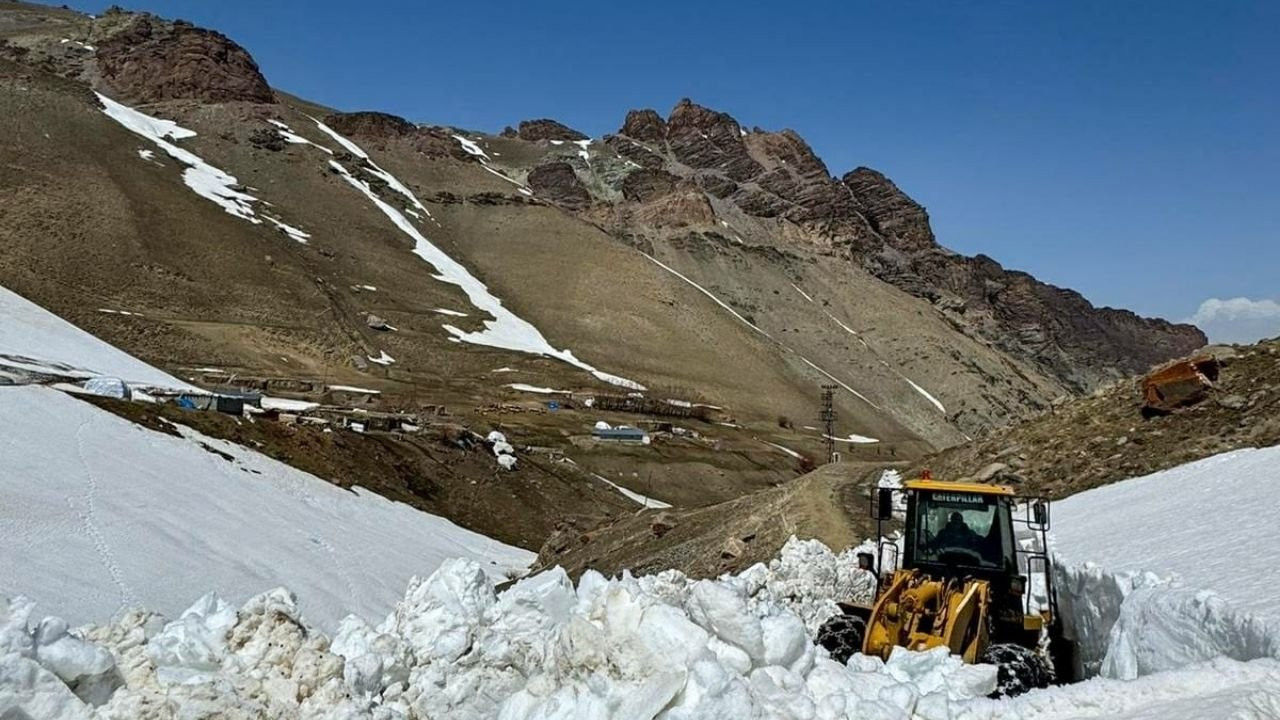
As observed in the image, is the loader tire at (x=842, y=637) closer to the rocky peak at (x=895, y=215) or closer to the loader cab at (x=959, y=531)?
the loader cab at (x=959, y=531)

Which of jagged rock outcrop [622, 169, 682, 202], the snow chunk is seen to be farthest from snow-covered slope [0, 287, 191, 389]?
jagged rock outcrop [622, 169, 682, 202]

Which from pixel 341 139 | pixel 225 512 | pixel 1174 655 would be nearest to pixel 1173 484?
pixel 1174 655

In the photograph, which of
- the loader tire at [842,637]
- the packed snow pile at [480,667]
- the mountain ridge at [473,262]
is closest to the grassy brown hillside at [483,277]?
the mountain ridge at [473,262]

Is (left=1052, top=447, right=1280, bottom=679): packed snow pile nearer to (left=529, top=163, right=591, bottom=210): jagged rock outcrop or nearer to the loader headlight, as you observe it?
the loader headlight

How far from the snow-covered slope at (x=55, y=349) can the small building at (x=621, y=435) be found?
81.0 feet

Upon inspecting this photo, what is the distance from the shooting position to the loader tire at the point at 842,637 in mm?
9367

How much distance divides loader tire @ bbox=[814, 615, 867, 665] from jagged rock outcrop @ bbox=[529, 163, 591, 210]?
550 ft

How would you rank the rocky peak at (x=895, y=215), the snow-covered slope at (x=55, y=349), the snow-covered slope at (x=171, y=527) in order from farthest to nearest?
the rocky peak at (x=895, y=215) < the snow-covered slope at (x=55, y=349) < the snow-covered slope at (x=171, y=527)

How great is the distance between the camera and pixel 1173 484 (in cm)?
1439

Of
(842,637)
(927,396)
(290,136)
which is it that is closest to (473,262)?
(290,136)

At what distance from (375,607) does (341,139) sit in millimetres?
148106

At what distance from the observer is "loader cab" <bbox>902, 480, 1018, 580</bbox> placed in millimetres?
10039

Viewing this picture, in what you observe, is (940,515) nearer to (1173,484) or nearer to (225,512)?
(1173,484)

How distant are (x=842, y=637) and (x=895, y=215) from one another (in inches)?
7591
